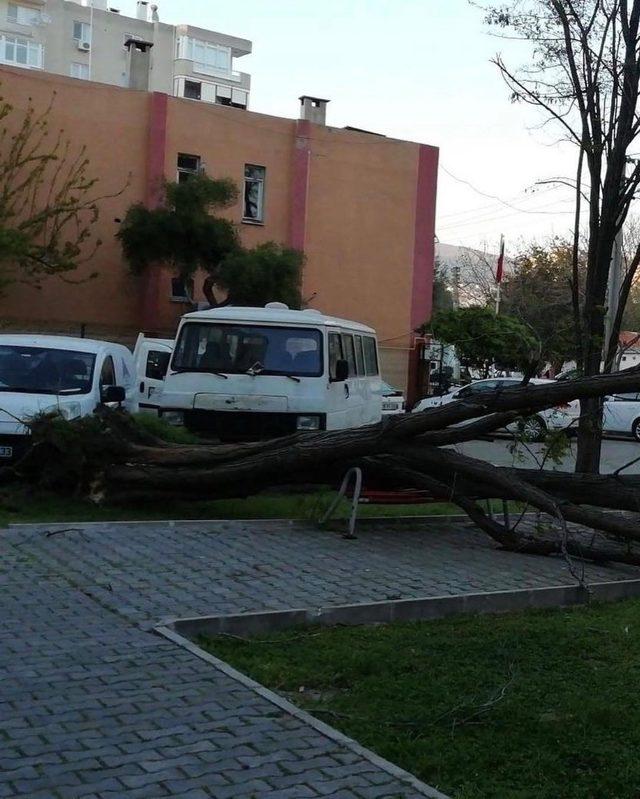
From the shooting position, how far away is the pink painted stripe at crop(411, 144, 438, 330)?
3819 cm

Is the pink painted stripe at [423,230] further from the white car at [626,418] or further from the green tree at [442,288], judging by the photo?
the green tree at [442,288]

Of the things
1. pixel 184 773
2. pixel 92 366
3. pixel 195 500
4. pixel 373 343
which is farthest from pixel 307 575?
pixel 373 343

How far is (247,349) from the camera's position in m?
13.5

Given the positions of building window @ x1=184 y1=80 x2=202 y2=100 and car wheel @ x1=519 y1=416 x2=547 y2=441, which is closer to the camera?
car wheel @ x1=519 y1=416 x2=547 y2=441

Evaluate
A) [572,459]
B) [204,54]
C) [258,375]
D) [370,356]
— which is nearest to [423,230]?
[370,356]

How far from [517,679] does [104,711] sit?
210 centimetres

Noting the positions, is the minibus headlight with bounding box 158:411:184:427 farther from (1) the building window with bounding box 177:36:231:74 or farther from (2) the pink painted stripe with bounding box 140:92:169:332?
(1) the building window with bounding box 177:36:231:74

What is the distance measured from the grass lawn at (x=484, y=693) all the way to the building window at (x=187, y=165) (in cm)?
2802

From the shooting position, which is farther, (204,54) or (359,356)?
(204,54)

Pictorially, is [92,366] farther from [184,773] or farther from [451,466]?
[184,773]

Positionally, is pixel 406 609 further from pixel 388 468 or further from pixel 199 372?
pixel 199 372

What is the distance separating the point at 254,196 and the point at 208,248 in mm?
4378

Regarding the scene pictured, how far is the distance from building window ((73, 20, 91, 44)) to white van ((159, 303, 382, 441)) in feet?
238

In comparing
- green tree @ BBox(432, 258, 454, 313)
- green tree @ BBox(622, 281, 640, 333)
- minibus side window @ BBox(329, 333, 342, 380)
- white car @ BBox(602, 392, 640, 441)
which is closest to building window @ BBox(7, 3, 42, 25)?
green tree @ BBox(432, 258, 454, 313)
